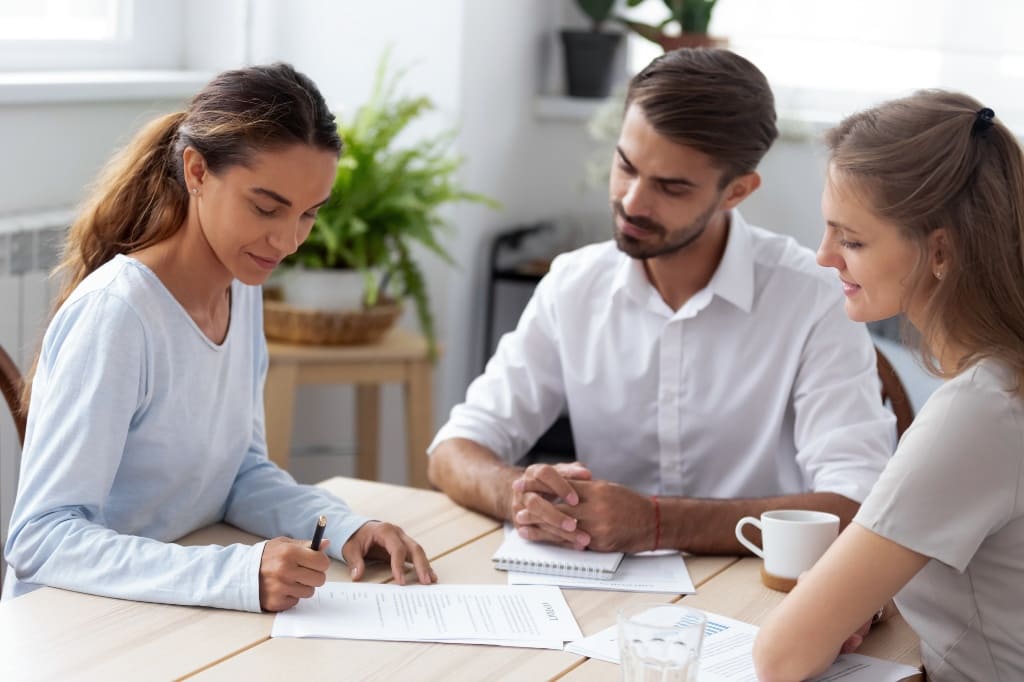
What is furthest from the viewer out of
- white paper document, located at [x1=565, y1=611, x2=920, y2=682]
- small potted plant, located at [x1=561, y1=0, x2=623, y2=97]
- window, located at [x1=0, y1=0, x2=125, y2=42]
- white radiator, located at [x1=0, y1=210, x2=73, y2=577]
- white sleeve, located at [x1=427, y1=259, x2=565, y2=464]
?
small potted plant, located at [x1=561, y1=0, x2=623, y2=97]

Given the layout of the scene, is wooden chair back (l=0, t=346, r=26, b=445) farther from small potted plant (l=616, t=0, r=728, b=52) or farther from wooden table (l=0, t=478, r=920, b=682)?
small potted plant (l=616, t=0, r=728, b=52)

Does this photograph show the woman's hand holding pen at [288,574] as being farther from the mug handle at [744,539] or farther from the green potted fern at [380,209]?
the green potted fern at [380,209]

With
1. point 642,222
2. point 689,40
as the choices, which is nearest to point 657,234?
point 642,222

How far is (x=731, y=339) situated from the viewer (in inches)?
75.5

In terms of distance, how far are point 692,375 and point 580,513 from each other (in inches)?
17.4

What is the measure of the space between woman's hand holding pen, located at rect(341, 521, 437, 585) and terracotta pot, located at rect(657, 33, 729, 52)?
1.93m

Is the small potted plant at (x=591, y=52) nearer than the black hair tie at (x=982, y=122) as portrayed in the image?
No

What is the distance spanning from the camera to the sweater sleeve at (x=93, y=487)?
4.30ft

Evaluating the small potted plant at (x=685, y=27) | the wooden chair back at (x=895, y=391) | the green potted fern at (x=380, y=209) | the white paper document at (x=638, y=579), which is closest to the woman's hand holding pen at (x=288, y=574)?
the white paper document at (x=638, y=579)

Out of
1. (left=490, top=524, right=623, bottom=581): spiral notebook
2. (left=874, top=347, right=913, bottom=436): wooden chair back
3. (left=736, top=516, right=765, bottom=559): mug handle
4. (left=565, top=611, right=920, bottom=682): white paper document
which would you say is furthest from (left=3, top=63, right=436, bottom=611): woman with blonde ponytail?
(left=874, top=347, right=913, bottom=436): wooden chair back

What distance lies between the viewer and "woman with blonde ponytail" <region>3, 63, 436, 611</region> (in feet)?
4.36

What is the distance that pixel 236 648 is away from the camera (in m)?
1.22

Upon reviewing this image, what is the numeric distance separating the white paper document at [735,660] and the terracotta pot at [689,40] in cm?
205

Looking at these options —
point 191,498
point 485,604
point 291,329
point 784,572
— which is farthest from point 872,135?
point 291,329
